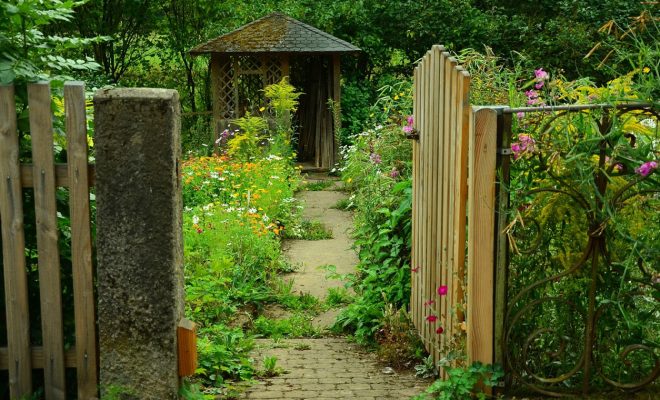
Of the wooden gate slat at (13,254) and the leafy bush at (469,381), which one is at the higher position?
the wooden gate slat at (13,254)

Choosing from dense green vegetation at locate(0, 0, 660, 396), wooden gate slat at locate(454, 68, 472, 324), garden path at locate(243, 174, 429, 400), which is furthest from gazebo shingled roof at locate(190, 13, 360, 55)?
wooden gate slat at locate(454, 68, 472, 324)

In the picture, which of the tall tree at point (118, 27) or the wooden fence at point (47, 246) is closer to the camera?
the wooden fence at point (47, 246)

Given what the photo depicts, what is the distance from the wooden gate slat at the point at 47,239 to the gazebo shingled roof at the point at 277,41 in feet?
39.6

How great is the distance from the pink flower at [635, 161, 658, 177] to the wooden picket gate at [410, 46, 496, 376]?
2.24 feet

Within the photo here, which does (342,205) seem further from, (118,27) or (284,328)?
(118,27)

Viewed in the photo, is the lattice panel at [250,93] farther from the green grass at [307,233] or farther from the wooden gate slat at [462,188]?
the wooden gate slat at [462,188]

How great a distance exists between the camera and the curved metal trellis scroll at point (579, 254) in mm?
4148

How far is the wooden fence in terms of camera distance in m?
4.09

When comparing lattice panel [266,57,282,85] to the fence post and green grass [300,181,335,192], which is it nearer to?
green grass [300,181,335,192]

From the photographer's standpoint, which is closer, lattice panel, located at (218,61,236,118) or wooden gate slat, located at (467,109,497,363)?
wooden gate slat, located at (467,109,497,363)

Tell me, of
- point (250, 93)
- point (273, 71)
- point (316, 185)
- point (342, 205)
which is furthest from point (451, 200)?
point (250, 93)

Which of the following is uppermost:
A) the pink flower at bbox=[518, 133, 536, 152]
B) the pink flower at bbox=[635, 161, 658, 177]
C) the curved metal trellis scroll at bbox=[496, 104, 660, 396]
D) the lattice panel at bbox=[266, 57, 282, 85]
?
the lattice panel at bbox=[266, 57, 282, 85]

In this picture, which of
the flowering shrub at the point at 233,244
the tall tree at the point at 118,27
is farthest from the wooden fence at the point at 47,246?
the tall tree at the point at 118,27

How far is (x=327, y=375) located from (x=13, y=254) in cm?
215
